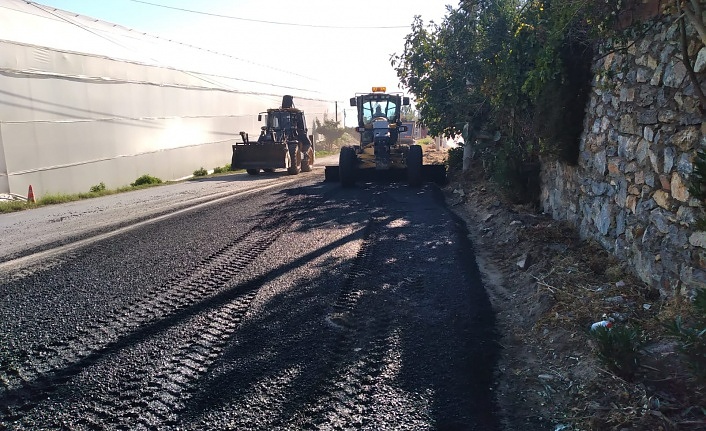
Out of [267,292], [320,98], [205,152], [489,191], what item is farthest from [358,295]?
[320,98]

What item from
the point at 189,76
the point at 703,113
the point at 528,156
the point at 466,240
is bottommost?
the point at 466,240

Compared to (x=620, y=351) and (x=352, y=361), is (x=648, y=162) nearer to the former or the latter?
(x=620, y=351)

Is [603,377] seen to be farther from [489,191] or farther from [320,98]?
[320,98]

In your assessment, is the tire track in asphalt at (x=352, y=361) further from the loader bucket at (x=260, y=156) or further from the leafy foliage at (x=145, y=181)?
the leafy foliage at (x=145, y=181)

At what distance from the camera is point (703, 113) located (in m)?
4.18

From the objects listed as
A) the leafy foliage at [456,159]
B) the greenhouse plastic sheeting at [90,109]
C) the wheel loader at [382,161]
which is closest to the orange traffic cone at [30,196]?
the greenhouse plastic sheeting at [90,109]

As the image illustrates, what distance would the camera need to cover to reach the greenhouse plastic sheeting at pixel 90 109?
1503cm

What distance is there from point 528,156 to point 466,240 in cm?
227

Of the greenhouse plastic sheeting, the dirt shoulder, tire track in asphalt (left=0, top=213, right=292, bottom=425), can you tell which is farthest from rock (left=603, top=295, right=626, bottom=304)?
the greenhouse plastic sheeting

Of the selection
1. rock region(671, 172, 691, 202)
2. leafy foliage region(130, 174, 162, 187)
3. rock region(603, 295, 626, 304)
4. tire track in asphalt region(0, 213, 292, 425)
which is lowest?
tire track in asphalt region(0, 213, 292, 425)

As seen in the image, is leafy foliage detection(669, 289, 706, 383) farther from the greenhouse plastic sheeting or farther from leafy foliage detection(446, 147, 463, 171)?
the greenhouse plastic sheeting

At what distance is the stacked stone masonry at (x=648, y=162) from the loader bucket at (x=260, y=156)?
15.0 meters

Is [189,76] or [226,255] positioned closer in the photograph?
[226,255]

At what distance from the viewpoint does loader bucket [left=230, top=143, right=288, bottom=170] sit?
69.0 ft
